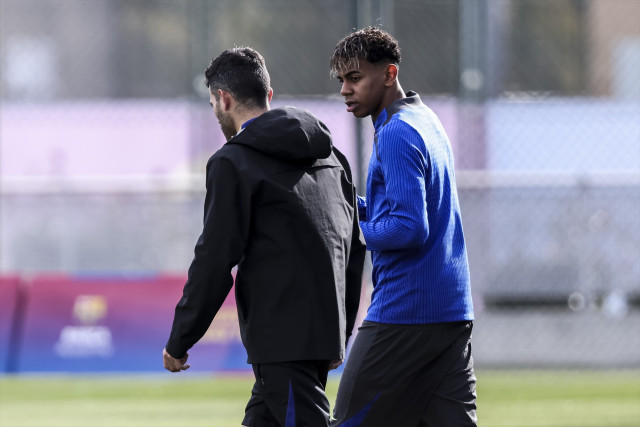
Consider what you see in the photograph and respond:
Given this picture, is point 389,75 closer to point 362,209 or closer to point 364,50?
point 364,50

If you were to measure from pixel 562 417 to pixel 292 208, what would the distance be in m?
4.81

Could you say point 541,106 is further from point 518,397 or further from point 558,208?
point 518,397

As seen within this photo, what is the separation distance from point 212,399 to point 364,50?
5.43m

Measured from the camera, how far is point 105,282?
11.2m

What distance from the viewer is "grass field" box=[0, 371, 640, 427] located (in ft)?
27.0

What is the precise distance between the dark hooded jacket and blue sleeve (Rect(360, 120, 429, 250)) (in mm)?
202

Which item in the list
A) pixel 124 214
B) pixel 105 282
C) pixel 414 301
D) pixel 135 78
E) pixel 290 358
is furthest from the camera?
pixel 135 78

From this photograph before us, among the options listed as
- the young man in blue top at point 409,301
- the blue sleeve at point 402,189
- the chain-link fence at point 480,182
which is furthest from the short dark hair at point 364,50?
the chain-link fence at point 480,182

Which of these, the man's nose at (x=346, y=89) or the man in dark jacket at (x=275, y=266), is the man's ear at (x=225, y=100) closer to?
the man in dark jacket at (x=275, y=266)

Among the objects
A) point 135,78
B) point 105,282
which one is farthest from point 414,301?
point 135,78

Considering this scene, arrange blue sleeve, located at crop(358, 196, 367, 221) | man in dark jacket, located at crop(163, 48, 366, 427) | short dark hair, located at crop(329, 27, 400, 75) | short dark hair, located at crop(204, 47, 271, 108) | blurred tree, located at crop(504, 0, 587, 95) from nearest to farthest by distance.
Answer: man in dark jacket, located at crop(163, 48, 366, 427) < short dark hair, located at crop(204, 47, 271, 108) < short dark hair, located at crop(329, 27, 400, 75) < blue sleeve, located at crop(358, 196, 367, 221) < blurred tree, located at crop(504, 0, 587, 95)

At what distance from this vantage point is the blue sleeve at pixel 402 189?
4262mm

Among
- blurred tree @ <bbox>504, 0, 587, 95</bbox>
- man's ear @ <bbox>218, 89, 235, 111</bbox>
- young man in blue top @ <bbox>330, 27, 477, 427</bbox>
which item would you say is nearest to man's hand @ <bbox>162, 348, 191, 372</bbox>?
young man in blue top @ <bbox>330, 27, 477, 427</bbox>

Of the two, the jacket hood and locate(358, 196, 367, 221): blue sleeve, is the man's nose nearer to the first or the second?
the jacket hood
